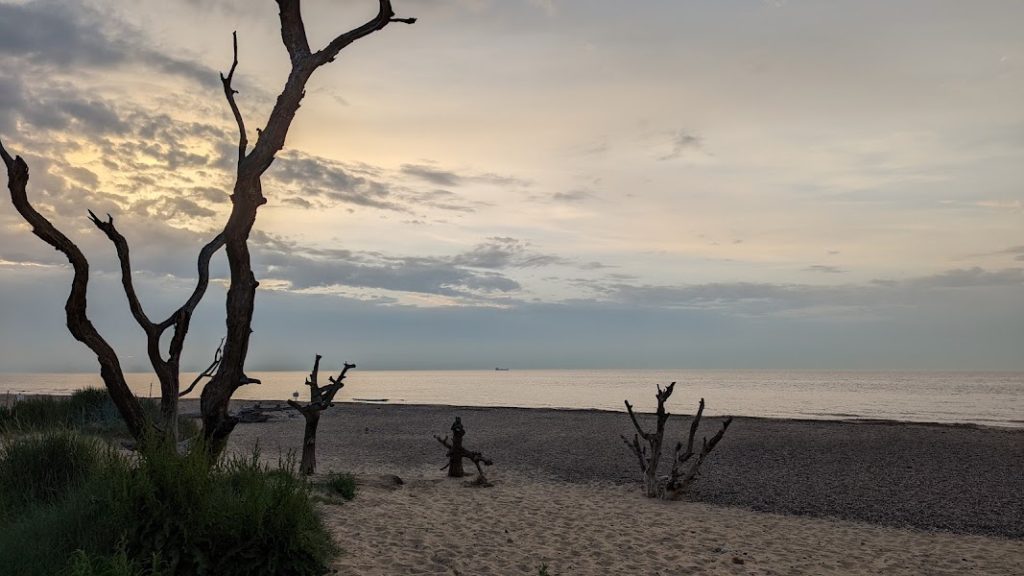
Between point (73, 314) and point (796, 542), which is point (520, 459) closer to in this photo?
point (796, 542)

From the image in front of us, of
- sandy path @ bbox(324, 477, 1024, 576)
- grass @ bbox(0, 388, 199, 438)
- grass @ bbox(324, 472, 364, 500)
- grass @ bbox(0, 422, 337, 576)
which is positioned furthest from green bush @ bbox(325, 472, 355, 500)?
grass @ bbox(0, 388, 199, 438)

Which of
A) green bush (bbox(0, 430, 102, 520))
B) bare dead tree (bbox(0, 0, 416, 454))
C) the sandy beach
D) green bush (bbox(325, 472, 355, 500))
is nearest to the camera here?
bare dead tree (bbox(0, 0, 416, 454))

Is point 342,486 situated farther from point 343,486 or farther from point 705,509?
point 705,509

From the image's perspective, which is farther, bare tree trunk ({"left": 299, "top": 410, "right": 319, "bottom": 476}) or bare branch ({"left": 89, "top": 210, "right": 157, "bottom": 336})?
bare tree trunk ({"left": 299, "top": 410, "right": 319, "bottom": 476})

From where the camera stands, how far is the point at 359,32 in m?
7.75

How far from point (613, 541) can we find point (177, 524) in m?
5.66

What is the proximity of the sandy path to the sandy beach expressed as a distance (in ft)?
0.11

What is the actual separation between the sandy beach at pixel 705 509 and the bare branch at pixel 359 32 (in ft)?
14.6

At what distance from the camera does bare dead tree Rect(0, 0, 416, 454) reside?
728 centimetres

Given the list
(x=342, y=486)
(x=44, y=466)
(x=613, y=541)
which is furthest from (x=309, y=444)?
(x=613, y=541)

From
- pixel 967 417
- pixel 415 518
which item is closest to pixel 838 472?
pixel 415 518

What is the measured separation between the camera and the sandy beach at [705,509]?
888 cm

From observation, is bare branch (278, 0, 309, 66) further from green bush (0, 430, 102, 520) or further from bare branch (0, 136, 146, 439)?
green bush (0, 430, 102, 520)

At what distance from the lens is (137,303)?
7387 millimetres
